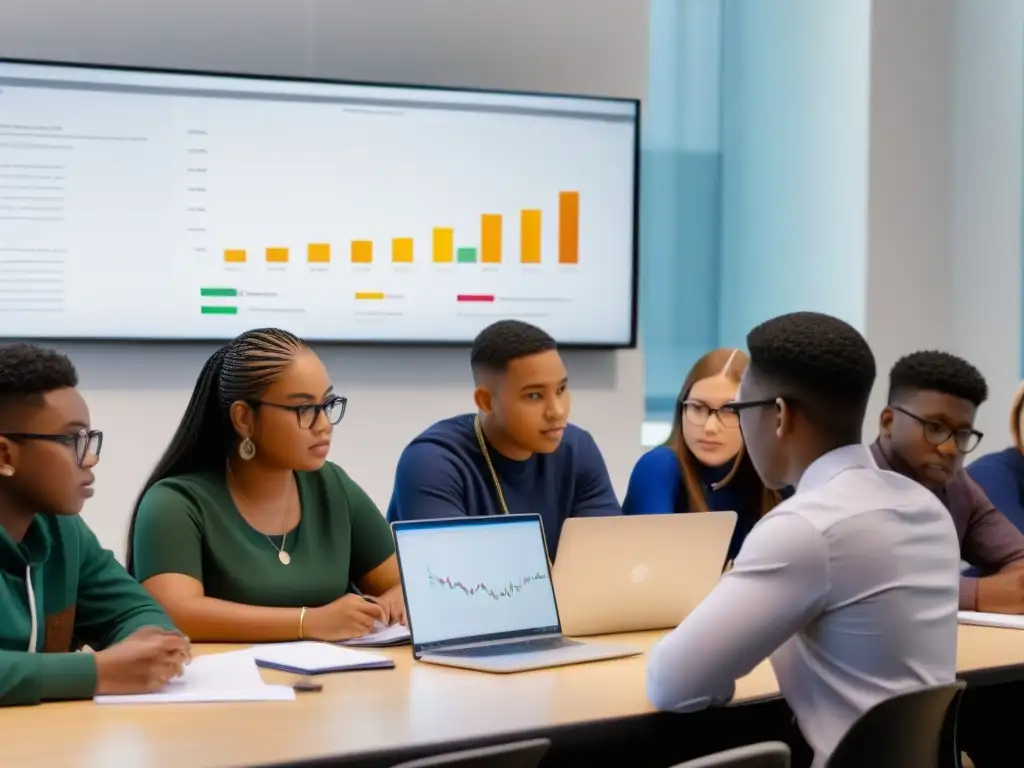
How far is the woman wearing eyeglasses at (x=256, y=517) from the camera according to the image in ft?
8.26

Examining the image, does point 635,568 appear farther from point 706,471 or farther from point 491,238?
point 491,238

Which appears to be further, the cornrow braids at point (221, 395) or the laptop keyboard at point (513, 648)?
the cornrow braids at point (221, 395)

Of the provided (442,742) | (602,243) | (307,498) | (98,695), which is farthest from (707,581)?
(602,243)

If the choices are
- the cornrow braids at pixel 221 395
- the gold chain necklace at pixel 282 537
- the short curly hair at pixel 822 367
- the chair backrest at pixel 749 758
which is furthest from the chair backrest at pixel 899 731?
the cornrow braids at pixel 221 395

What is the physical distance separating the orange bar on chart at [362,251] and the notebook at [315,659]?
198 centimetres

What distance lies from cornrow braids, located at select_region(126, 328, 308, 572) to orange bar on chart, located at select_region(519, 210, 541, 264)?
1718 mm

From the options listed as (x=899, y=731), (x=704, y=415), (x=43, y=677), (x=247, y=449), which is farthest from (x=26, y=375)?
(x=704, y=415)

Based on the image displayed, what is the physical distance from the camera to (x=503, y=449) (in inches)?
126

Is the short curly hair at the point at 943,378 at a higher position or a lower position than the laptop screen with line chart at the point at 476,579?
higher

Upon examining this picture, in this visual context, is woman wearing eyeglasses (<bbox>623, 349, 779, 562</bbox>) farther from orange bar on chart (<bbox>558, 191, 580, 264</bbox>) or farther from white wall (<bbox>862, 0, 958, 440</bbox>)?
white wall (<bbox>862, 0, 958, 440</bbox>)

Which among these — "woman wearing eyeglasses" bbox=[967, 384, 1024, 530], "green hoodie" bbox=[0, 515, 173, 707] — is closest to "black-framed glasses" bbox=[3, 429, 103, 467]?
"green hoodie" bbox=[0, 515, 173, 707]

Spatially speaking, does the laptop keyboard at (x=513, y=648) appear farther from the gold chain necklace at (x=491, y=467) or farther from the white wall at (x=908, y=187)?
the white wall at (x=908, y=187)

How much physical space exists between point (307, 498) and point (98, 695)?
0.86m

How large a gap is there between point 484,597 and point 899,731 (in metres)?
0.83
